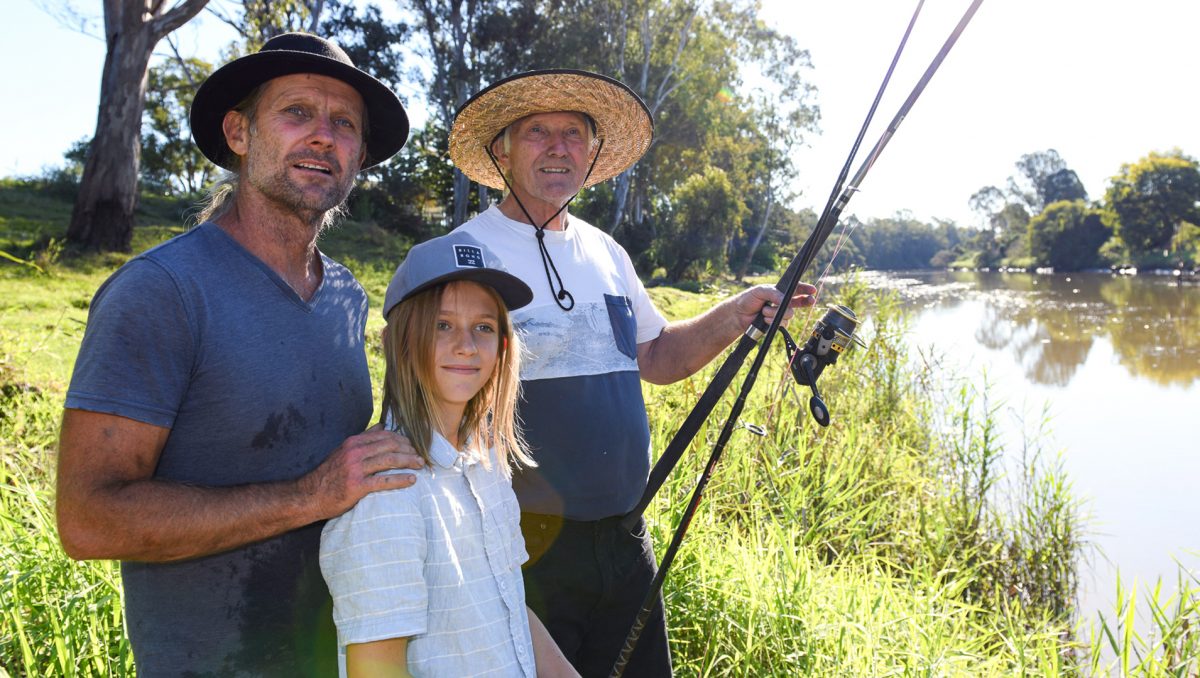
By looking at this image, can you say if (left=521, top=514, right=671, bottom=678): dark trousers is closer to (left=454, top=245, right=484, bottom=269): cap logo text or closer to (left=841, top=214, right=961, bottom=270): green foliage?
(left=454, top=245, right=484, bottom=269): cap logo text

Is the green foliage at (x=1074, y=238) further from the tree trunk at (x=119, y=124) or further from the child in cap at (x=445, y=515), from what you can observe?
the child in cap at (x=445, y=515)

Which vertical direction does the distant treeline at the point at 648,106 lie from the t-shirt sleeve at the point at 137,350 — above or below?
above

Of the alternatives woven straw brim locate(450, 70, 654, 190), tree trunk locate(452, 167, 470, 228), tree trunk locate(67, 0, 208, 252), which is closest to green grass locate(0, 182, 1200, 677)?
woven straw brim locate(450, 70, 654, 190)

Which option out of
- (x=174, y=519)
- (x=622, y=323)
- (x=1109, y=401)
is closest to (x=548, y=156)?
(x=622, y=323)

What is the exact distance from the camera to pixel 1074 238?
53312 millimetres

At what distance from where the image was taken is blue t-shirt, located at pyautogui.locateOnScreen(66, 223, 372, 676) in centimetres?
131

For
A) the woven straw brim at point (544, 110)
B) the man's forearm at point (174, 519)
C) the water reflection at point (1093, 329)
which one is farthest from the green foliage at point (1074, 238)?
the man's forearm at point (174, 519)

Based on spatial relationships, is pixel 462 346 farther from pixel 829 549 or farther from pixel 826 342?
pixel 829 549

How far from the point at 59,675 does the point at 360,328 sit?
1.34 m

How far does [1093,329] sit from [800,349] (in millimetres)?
18853

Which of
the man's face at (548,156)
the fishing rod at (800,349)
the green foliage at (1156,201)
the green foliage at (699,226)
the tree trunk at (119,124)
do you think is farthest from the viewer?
the green foliage at (1156,201)

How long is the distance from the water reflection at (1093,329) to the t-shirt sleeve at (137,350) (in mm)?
13504

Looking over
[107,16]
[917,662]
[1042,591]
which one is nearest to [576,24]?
[107,16]

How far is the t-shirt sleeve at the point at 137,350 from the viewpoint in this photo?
4.16ft
